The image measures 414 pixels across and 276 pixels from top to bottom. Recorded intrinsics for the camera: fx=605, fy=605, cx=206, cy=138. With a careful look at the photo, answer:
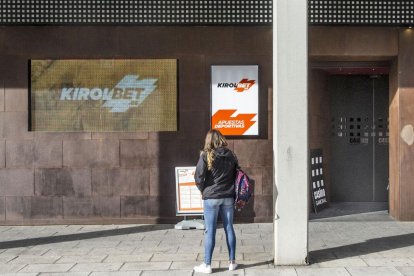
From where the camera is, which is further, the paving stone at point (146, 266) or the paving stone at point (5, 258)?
the paving stone at point (5, 258)

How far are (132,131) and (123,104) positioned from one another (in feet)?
1.86

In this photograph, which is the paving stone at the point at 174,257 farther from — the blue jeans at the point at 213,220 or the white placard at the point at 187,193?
the white placard at the point at 187,193

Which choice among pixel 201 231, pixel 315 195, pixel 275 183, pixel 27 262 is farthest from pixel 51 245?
pixel 315 195

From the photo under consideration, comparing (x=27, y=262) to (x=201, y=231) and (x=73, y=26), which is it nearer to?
(x=201, y=231)

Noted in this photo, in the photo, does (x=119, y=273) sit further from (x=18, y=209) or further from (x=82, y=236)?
(x=18, y=209)

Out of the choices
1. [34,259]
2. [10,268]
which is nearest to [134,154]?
[34,259]

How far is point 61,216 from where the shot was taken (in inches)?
467

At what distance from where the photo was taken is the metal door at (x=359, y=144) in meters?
14.1

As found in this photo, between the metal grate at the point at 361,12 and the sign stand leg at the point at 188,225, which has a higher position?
the metal grate at the point at 361,12

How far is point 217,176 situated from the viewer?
7836 mm

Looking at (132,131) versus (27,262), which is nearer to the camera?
(27,262)

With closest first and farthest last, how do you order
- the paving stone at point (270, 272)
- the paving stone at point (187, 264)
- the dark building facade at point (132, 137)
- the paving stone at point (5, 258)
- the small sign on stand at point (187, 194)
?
the paving stone at point (270, 272) < the paving stone at point (187, 264) < the paving stone at point (5, 258) < the small sign on stand at point (187, 194) < the dark building facade at point (132, 137)

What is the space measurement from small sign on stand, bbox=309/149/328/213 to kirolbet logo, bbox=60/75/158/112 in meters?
3.83

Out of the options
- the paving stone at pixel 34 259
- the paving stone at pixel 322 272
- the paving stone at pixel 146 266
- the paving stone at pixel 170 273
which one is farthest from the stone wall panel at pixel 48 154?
the paving stone at pixel 322 272
